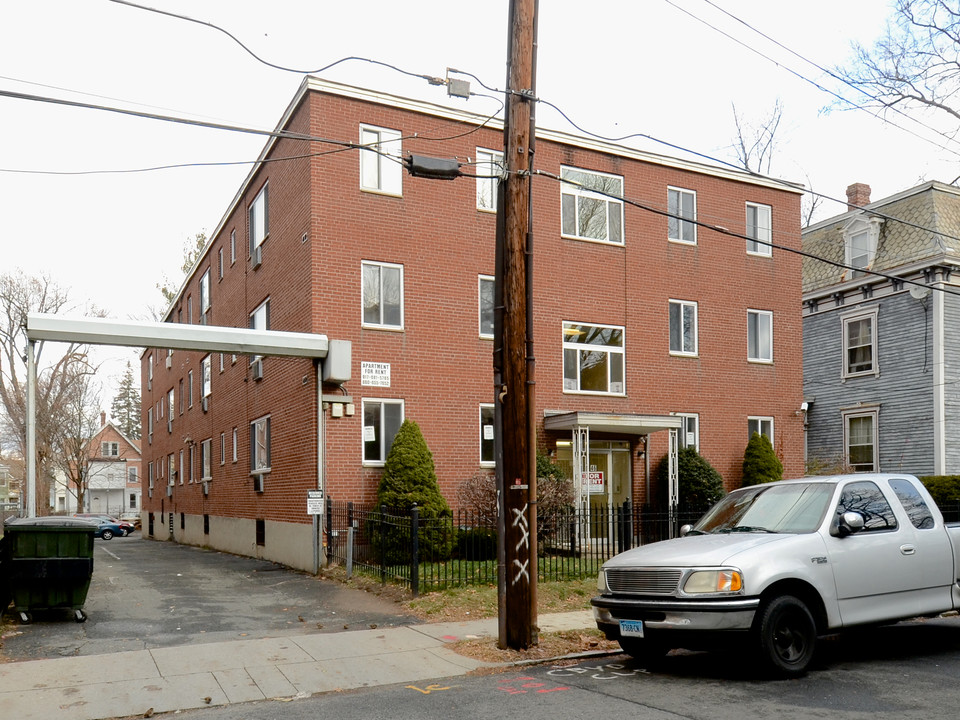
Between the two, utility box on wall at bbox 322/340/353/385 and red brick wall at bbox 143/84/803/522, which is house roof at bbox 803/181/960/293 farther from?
utility box on wall at bbox 322/340/353/385

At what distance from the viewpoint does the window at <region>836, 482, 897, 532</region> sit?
8.98 metres

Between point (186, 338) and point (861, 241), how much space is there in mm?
21096

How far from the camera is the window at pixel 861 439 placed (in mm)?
27781

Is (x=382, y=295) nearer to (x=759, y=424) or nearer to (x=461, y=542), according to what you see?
(x=461, y=542)

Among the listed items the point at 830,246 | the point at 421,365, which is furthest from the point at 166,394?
the point at 830,246

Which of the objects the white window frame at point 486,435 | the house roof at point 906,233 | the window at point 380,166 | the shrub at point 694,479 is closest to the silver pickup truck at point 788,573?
the white window frame at point 486,435

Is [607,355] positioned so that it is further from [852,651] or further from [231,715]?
[231,715]

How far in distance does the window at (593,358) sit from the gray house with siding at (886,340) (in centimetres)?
797

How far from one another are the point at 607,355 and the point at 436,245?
15.9 ft

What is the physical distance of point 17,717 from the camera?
293 inches

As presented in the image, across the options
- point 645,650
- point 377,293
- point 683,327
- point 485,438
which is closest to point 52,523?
point 645,650

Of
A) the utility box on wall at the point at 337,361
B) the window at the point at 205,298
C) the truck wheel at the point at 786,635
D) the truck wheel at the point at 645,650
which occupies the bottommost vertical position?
the truck wheel at the point at 645,650

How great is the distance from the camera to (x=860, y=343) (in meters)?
28.2

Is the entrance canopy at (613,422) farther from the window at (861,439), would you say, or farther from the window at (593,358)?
the window at (861,439)
